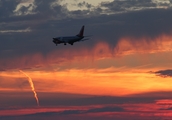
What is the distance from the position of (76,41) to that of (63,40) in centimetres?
718

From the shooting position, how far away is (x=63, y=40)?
198 meters

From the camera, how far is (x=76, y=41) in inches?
7840
